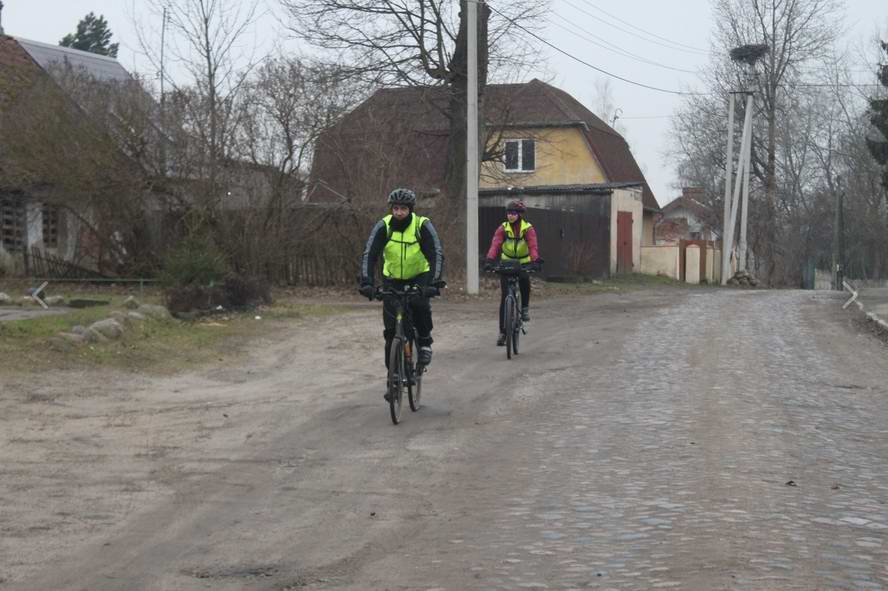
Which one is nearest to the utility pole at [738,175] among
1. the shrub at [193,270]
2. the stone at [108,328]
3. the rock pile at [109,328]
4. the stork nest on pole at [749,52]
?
the stork nest on pole at [749,52]

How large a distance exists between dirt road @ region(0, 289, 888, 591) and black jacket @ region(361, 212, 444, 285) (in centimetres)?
127

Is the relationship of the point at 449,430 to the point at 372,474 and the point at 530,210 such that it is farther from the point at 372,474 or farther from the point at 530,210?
the point at 530,210

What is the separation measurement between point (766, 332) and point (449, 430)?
951cm

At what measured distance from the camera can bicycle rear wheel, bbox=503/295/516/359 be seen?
47.1 feet

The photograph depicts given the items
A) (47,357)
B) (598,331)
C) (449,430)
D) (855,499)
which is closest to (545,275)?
(598,331)

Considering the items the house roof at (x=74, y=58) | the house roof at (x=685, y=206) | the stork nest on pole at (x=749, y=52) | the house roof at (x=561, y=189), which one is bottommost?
the house roof at (x=561, y=189)

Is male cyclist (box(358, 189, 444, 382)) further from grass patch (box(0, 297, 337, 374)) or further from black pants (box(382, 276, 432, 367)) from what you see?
grass patch (box(0, 297, 337, 374))

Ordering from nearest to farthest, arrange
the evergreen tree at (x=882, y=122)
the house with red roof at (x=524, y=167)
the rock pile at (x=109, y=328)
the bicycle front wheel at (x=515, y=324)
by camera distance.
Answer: the rock pile at (x=109, y=328)
the bicycle front wheel at (x=515, y=324)
the house with red roof at (x=524, y=167)
the evergreen tree at (x=882, y=122)

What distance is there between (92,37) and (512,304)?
64365 mm

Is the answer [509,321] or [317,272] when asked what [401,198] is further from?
[317,272]

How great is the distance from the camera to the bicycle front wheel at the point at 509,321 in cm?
1436

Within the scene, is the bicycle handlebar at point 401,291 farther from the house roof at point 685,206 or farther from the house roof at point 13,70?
the house roof at point 685,206

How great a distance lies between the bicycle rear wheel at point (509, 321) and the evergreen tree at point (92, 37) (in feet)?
207

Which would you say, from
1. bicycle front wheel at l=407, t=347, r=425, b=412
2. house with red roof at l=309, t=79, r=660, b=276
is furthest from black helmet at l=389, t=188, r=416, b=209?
house with red roof at l=309, t=79, r=660, b=276
